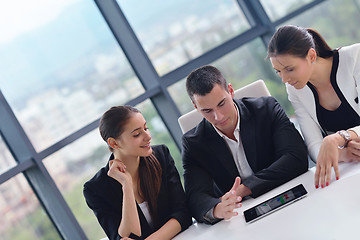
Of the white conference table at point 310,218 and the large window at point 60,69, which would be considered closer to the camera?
the white conference table at point 310,218

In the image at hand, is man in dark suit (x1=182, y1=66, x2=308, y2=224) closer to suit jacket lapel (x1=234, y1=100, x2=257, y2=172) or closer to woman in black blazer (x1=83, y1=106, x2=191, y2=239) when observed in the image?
suit jacket lapel (x1=234, y1=100, x2=257, y2=172)

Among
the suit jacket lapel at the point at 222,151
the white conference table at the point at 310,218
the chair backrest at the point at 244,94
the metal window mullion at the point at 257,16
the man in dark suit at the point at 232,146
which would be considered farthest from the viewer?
the metal window mullion at the point at 257,16

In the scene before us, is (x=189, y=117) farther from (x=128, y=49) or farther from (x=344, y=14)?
(x=344, y=14)

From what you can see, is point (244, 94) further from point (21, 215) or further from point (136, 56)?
point (21, 215)

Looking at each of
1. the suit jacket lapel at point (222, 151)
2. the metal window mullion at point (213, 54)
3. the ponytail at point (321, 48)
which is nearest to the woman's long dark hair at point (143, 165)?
the suit jacket lapel at point (222, 151)

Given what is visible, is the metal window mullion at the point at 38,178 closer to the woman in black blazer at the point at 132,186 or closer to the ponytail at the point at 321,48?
the woman in black blazer at the point at 132,186

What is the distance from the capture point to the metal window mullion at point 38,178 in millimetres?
3088

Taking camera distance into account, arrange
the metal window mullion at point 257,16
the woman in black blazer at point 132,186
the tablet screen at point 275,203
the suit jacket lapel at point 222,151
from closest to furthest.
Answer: the tablet screen at point 275,203
the woman in black blazer at point 132,186
the suit jacket lapel at point 222,151
the metal window mullion at point 257,16

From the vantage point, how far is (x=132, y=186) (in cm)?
210

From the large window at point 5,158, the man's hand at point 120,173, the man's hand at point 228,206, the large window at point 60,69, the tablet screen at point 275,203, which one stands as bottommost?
the tablet screen at point 275,203

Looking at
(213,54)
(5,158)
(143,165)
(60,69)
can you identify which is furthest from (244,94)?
(5,158)

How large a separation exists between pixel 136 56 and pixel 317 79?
1685mm

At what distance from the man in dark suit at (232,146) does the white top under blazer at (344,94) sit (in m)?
0.08

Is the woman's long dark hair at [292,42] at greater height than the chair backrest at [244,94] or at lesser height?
greater
